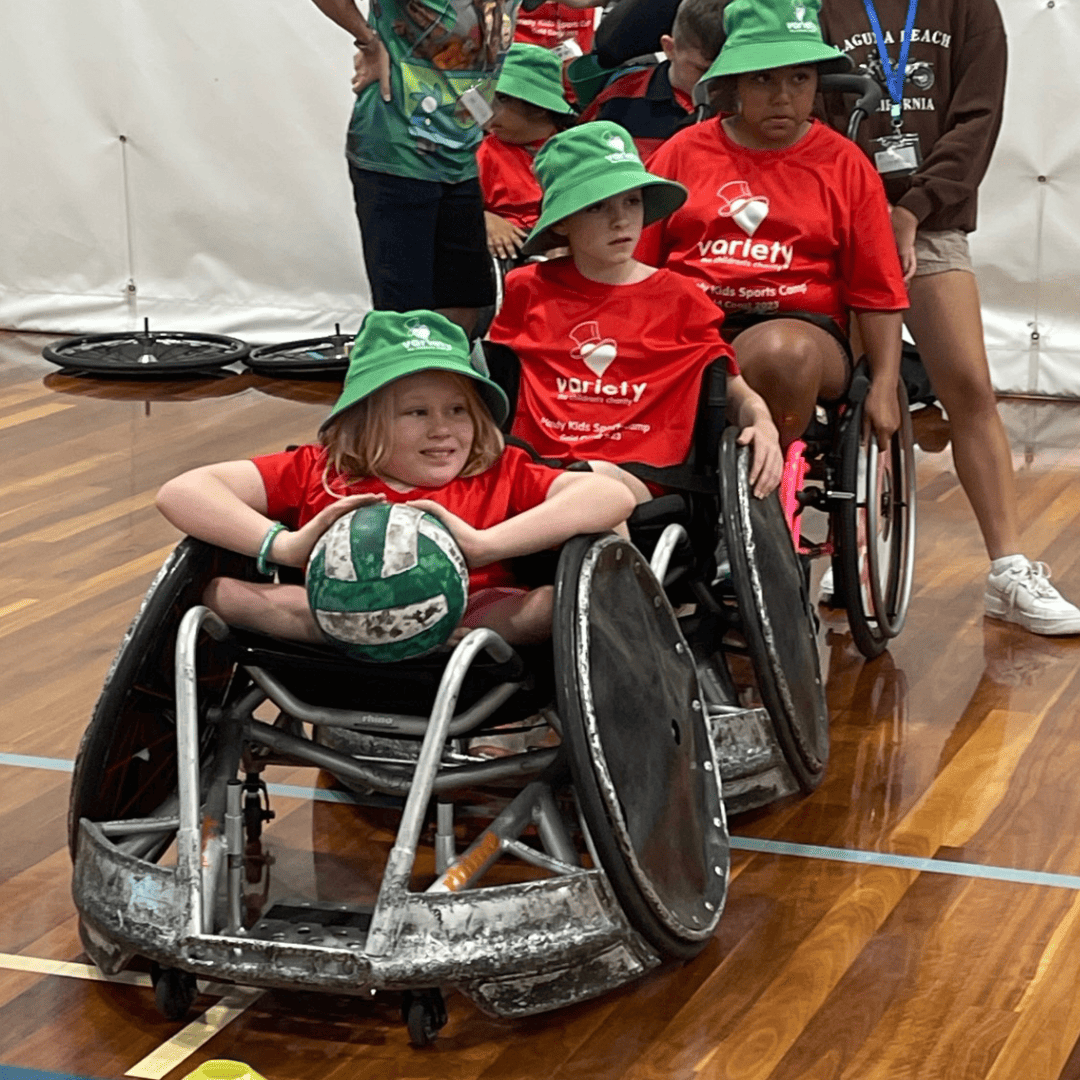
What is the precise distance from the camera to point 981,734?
3.39 meters

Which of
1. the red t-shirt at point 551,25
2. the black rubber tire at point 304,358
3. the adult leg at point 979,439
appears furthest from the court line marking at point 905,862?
the black rubber tire at point 304,358

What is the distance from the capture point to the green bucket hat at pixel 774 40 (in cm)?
344

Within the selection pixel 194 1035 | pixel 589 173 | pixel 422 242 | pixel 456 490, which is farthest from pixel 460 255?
pixel 194 1035

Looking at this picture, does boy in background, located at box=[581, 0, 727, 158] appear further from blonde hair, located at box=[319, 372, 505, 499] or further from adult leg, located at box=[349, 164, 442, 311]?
blonde hair, located at box=[319, 372, 505, 499]

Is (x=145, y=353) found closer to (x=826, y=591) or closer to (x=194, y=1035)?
(x=826, y=591)

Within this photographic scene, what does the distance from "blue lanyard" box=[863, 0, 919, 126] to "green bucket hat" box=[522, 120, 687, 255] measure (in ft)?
2.40

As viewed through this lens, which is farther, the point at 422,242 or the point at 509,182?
the point at 509,182

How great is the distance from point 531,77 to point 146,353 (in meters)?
1.96

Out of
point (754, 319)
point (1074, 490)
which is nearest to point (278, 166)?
point (1074, 490)

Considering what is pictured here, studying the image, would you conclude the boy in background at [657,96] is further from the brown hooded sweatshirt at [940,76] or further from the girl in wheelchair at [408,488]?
the girl in wheelchair at [408,488]

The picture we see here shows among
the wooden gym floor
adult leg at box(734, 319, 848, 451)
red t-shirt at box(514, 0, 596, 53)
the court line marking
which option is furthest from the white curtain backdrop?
the court line marking

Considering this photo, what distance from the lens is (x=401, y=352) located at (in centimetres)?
260

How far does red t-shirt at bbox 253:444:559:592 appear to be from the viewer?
8.73 ft

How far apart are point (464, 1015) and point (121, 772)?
57cm
